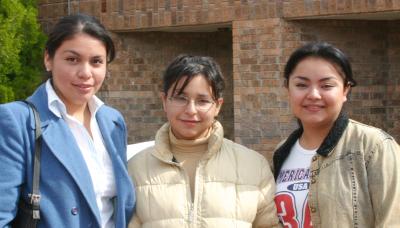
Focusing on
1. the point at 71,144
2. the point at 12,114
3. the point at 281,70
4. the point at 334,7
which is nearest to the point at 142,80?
the point at 281,70

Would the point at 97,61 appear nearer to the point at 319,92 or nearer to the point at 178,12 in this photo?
the point at 319,92

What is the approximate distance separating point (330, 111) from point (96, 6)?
677 centimetres

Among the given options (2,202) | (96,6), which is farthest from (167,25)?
(2,202)

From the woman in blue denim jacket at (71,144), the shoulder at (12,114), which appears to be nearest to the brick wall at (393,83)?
the woman in blue denim jacket at (71,144)

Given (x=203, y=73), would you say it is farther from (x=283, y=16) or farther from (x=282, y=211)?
(x=283, y=16)

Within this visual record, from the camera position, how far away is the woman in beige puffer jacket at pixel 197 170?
12.0 ft

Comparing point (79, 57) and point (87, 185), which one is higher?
point (79, 57)

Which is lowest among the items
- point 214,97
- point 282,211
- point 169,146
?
point 282,211

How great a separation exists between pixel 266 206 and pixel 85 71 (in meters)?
1.06

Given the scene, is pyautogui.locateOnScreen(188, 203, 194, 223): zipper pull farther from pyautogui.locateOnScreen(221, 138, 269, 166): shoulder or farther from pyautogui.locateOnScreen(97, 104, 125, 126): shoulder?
pyautogui.locateOnScreen(97, 104, 125, 126): shoulder

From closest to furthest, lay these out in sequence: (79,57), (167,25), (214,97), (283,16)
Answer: (79,57) < (214,97) < (283,16) < (167,25)

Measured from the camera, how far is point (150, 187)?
3738 millimetres

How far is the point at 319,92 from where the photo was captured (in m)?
3.69

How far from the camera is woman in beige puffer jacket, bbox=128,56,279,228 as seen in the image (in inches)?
143
